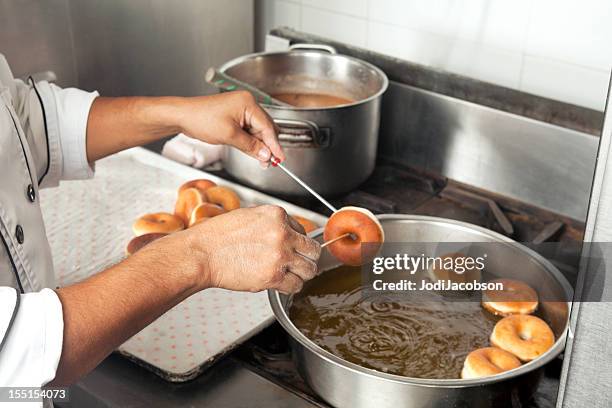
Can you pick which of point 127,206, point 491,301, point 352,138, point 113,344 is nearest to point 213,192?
point 127,206

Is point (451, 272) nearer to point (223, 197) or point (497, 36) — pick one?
point (223, 197)

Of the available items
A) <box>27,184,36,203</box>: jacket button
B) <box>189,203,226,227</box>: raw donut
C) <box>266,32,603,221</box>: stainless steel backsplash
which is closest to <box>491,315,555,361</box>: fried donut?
<box>266,32,603,221</box>: stainless steel backsplash

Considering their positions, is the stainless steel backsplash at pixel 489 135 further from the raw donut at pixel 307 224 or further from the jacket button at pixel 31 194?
the jacket button at pixel 31 194

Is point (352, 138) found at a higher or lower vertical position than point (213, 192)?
higher

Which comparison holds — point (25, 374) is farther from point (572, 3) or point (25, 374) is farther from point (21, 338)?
point (572, 3)

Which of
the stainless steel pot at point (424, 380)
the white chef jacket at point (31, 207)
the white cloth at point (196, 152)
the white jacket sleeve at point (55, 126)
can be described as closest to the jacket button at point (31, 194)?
the white chef jacket at point (31, 207)

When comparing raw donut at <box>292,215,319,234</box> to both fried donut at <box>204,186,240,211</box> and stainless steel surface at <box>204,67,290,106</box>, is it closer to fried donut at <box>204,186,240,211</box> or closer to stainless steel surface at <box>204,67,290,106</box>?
fried donut at <box>204,186,240,211</box>

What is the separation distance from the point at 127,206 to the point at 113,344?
825 mm

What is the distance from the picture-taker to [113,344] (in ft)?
2.68

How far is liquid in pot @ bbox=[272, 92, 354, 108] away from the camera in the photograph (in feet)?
5.69

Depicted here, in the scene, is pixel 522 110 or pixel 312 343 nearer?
pixel 312 343

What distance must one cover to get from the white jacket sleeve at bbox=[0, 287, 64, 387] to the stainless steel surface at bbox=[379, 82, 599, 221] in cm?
112

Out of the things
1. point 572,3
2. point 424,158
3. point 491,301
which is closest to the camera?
point 491,301

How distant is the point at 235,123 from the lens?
4.00 feet
